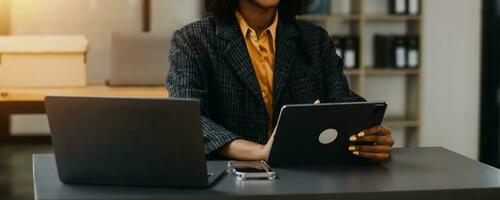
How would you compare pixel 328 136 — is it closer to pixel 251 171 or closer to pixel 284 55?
pixel 251 171

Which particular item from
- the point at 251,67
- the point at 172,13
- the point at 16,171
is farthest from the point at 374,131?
the point at 172,13

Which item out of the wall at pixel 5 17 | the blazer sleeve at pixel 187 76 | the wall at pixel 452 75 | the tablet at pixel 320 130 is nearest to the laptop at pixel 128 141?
the tablet at pixel 320 130

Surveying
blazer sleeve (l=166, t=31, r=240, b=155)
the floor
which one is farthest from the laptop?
the floor

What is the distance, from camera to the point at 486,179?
1709mm

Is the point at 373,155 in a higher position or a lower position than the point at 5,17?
lower

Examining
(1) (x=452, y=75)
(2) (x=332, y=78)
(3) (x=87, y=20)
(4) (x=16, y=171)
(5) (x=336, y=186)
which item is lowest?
(4) (x=16, y=171)

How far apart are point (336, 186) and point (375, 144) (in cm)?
32

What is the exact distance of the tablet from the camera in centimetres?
172

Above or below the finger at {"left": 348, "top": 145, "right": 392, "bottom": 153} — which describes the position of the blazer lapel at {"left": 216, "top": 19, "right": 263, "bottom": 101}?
above

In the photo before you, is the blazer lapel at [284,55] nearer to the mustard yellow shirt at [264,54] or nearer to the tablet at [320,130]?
the mustard yellow shirt at [264,54]

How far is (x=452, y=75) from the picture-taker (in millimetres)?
5598

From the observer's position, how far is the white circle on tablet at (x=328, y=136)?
1780mm

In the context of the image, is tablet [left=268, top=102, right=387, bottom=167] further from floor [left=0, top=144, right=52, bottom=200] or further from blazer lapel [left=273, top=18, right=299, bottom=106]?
floor [left=0, top=144, right=52, bottom=200]

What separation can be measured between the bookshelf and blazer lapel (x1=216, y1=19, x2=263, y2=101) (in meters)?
2.96
